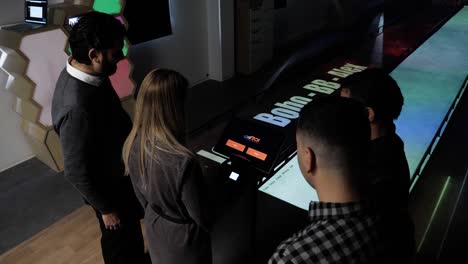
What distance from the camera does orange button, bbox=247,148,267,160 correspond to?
1810mm

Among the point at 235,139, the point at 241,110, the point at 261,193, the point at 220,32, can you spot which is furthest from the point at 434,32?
the point at 235,139

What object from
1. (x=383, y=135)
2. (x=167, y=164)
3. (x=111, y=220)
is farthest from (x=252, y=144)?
(x=111, y=220)

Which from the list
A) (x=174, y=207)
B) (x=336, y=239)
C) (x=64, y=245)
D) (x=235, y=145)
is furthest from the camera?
Answer: (x=64, y=245)

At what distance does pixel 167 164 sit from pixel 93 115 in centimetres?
49

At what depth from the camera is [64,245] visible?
2951 mm

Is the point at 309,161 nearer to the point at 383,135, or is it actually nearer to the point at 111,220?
the point at 383,135

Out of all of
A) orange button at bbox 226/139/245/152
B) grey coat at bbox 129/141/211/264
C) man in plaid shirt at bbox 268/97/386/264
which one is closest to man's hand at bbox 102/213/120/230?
grey coat at bbox 129/141/211/264

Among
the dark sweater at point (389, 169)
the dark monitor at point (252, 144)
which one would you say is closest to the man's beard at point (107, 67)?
the dark monitor at point (252, 144)

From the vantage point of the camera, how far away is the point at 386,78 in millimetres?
1743

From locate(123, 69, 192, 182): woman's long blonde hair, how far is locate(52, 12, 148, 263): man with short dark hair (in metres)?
0.33

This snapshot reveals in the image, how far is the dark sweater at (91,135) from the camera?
1791 mm

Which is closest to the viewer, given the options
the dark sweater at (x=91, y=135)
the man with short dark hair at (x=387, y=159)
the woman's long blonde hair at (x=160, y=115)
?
the man with short dark hair at (x=387, y=159)

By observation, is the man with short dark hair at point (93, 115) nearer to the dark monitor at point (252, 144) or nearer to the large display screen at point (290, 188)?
the dark monitor at point (252, 144)

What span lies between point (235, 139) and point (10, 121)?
9.45 feet
